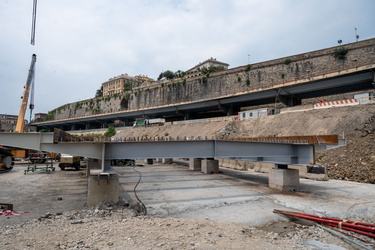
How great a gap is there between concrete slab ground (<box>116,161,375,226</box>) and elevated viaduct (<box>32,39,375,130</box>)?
2303 cm

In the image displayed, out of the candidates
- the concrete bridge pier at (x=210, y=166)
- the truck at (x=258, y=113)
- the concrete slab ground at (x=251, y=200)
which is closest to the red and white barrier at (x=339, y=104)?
the truck at (x=258, y=113)

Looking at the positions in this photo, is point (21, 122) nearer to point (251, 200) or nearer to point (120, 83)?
point (251, 200)

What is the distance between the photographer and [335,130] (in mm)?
22750

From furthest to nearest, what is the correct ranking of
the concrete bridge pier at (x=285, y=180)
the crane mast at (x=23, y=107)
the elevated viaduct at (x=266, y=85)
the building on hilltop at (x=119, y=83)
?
the building on hilltop at (x=119, y=83), the crane mast at (x=23, y=107), the elevated viaduct at (x=266, y=85), the concrete bridge pier at (x=285, y=180)

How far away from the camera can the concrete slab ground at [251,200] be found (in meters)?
9.36

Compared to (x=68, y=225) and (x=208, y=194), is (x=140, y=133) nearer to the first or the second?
(x=208, y=194)

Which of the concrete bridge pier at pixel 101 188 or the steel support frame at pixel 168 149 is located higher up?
the steel support frame at pixel 168 149

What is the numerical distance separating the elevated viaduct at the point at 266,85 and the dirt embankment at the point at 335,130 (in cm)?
732

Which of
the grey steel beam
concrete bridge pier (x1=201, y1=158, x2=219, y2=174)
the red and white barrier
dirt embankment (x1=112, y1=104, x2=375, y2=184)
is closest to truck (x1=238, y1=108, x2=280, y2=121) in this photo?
dirt embankment (x1=112, y1=104, x2=375, y2=184)

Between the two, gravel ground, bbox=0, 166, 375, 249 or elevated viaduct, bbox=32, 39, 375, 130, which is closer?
gravel ground, bbox=0, 166, 375, 249

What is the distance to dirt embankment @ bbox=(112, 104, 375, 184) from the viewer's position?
17188mm

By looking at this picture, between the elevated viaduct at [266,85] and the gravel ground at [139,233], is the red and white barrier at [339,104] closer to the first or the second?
the elevated viaduct at [266,85]

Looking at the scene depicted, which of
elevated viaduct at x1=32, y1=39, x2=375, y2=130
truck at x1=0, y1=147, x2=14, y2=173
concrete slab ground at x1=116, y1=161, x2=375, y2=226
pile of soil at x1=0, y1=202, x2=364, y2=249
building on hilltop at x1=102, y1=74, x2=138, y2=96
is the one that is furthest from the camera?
building on hilltop at x1=102, y1=74, x2=138, y2=96

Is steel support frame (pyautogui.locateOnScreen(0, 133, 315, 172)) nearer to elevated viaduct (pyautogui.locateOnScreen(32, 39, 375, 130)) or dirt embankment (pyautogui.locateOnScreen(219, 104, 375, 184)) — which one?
dirt embankment (pyautogui.locateOnScreen(219, 104, 375, 184))
